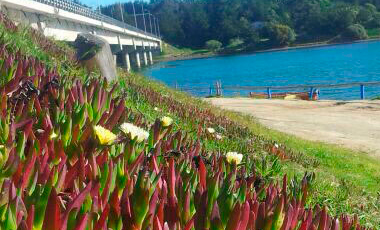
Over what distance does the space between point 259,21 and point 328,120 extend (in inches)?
5443

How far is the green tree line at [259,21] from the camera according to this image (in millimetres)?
123875

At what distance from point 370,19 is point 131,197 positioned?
443 feet

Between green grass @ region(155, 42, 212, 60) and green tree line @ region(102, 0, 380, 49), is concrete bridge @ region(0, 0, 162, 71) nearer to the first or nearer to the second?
green tree line @ region(102, 0, 380, 49)

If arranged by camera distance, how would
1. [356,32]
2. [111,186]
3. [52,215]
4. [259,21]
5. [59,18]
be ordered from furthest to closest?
[259,21] → [356,32] → [59,18] → [111,186] → [52,215]

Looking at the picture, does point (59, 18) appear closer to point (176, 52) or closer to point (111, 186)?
point (111, 186)

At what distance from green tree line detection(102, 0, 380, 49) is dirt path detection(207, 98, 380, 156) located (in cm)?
8913

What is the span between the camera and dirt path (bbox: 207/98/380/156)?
13.9m

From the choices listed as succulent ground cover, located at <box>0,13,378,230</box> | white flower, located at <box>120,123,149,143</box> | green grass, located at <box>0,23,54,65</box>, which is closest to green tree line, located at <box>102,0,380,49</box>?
green grass, located at <box>0,23,54,65</box>

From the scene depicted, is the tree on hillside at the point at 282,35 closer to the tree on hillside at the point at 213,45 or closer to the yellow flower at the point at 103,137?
the tree on hillside at the point at 213,45

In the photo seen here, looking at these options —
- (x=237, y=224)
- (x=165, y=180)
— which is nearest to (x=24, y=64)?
(x=165, y=180)

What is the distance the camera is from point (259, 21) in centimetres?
15250

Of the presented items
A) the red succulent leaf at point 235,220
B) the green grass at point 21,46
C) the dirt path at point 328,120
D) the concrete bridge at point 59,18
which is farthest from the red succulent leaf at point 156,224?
the dirt path at point 328,120

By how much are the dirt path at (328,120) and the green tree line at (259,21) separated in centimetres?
8913

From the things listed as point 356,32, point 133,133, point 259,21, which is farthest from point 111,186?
point 259,21
